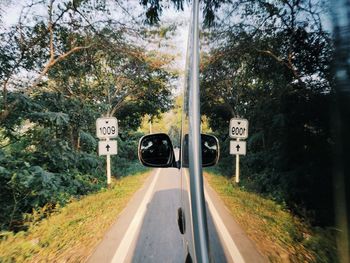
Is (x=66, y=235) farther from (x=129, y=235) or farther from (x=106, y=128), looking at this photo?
(x=106, y=128)

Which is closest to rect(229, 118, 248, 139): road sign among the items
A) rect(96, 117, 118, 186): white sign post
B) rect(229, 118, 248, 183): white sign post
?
rect(229, 118, 248, 183): white sign post

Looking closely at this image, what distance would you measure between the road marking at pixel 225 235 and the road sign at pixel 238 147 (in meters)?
0.29

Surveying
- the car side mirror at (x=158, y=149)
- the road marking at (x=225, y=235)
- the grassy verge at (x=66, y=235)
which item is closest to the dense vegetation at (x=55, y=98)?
the grassy verge at (x=66, y=235)

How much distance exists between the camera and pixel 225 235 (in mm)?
1248

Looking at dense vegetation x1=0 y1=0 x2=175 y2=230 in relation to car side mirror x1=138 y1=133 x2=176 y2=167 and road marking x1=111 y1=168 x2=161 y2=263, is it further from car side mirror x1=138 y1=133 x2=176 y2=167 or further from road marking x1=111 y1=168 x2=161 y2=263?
car side mirror x1=138 y1=133 x2=176 y2=167

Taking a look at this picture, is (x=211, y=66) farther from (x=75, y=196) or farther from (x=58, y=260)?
(x=75, y=196)

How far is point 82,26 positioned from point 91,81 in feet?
13.3

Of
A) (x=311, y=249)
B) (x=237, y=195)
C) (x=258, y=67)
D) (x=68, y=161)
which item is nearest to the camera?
(x=311, y=249)

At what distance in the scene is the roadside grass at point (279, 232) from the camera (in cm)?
67

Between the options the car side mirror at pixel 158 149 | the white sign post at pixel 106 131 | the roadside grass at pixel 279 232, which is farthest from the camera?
the white sign post at pixel 106 131

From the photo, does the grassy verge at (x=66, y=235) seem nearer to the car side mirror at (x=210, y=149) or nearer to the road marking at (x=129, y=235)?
the road marking at (x=129, y=235)

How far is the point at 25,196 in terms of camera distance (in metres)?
7.98

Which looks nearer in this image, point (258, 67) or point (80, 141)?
point (258, 67)

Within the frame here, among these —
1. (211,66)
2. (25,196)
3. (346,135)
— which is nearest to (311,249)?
(346,135)
